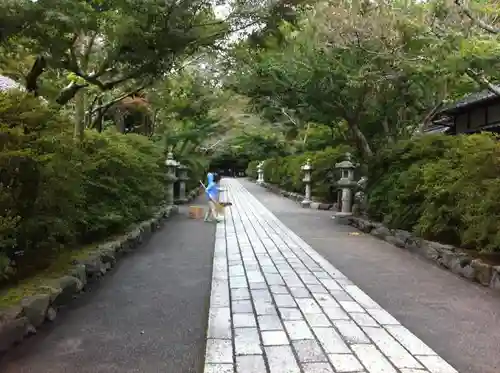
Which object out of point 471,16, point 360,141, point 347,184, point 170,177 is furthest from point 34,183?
point 170,177

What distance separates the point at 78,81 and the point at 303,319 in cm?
565

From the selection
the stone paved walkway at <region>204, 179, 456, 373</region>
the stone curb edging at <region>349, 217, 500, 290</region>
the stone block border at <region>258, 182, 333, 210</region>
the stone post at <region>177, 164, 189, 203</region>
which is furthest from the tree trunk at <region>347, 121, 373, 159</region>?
the stone post at <region>177, 164, 189, 203</region>

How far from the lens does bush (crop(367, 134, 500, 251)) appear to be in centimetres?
593

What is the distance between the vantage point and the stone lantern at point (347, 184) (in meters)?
13.4

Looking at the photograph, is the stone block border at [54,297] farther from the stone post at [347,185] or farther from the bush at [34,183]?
the stone post at [347,185]

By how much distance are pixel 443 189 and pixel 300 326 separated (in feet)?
13.4

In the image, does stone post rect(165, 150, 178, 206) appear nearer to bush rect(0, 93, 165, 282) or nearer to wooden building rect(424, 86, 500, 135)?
wooden building rect(424, 86, 500, 135)

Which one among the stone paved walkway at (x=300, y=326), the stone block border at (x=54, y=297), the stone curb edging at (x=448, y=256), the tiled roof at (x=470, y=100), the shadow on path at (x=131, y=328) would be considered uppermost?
the tiled roof at (x=470, y=100)

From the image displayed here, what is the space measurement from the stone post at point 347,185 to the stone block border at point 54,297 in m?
7.73

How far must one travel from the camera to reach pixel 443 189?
277 inches

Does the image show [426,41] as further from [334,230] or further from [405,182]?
[334,230]

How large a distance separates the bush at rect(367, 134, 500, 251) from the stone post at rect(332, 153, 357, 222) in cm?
237

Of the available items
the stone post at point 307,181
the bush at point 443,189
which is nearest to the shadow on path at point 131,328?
the bush at point 443,189

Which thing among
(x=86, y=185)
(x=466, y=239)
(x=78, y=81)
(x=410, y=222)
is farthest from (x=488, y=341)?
(x=78, y=81)
